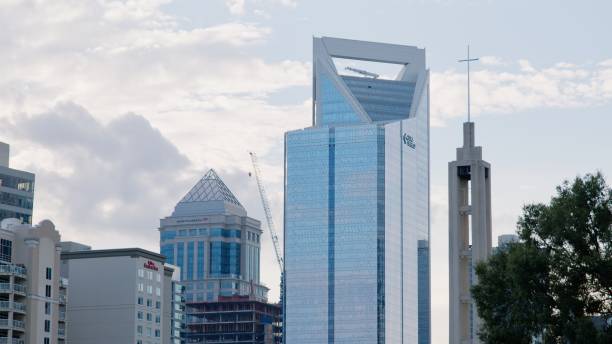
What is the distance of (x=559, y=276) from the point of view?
84938mm

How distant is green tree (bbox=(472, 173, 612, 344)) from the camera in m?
84.1

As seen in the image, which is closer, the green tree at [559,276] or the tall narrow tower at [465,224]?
the green tree at [559,276]

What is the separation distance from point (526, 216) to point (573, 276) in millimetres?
5899

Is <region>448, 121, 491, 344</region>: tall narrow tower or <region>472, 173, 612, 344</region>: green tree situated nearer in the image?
<region>472, 173, 612, 344</region>: green tree

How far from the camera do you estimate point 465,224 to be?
3895 inches

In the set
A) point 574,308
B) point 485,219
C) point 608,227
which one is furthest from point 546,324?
point 485,219

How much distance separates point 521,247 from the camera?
85.8 metres

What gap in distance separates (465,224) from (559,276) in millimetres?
14803

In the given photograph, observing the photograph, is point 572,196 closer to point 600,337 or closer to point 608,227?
point 608,227

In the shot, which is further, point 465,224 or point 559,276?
point 465,224

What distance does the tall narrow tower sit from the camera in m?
95.9

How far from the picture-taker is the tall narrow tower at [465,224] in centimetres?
9594

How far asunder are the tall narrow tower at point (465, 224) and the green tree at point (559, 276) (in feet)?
28.3

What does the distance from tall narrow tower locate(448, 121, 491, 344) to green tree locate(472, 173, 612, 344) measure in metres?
8.63
